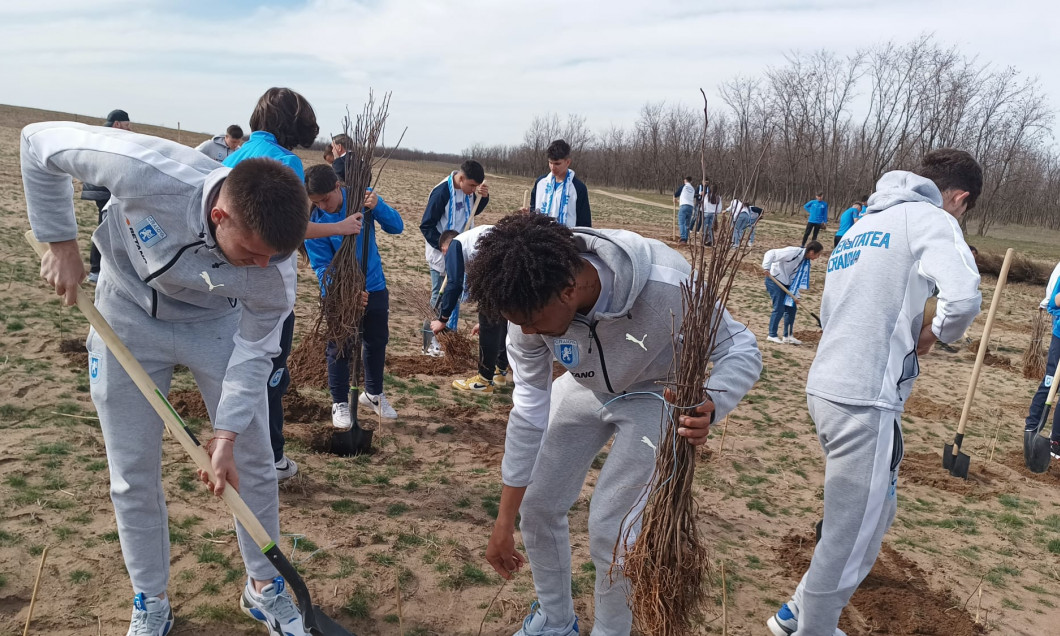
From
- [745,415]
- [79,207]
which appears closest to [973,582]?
[745,415]

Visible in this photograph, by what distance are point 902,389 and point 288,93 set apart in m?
3.01

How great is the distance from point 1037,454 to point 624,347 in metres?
4.68

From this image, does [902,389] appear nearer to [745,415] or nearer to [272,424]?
[272,424]

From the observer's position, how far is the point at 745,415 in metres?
5.96

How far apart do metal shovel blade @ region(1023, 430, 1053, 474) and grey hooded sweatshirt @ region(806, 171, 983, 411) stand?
3.70 meters

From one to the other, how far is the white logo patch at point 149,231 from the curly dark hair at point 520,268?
996 millimetres

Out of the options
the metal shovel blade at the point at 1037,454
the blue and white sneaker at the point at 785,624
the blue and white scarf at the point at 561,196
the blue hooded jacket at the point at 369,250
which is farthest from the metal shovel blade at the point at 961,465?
the blue hooded jacket at the point at 369,250

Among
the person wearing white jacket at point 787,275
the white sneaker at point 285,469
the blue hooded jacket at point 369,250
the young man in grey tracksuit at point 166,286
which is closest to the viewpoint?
the young man in grey tracksuit at point 166,286

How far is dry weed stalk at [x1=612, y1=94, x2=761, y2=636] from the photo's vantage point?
216cm

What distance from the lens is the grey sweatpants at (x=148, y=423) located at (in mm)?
2270

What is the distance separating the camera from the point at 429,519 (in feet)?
11.8

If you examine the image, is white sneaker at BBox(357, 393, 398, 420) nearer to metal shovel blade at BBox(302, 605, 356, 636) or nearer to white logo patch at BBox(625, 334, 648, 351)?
metal shovel blade at BBox(302, 605, 356, 636)

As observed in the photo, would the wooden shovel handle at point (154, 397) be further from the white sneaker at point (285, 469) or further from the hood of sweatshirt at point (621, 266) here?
the white sneaker at point (285, 469)

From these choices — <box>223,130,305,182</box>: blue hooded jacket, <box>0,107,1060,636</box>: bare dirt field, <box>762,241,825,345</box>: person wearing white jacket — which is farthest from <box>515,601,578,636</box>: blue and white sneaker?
<box>762,241,825,345</box>: person wearing white jacket
